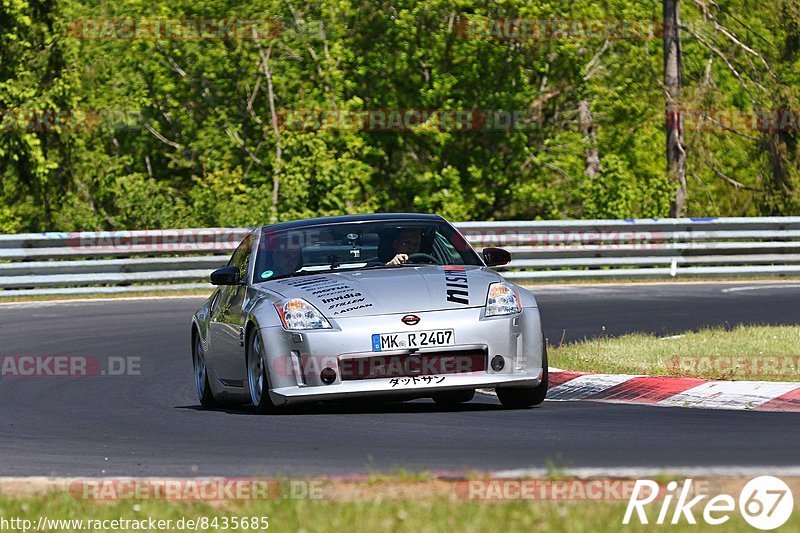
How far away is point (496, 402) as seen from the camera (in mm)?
11023

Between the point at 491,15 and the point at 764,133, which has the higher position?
the point at 491,15

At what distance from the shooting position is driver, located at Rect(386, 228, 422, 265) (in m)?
10.9

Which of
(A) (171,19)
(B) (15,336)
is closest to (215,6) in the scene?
(A) (171,19)

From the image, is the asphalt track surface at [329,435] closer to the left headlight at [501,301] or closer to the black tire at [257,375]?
the black tire at [257,375]

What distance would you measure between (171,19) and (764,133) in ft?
50.1

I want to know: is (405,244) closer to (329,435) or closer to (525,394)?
(525,394)

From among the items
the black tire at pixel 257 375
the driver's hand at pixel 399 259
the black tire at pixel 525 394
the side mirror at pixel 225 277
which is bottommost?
the black tire at pixel 525 394

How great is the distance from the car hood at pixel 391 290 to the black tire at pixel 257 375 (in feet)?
1.21

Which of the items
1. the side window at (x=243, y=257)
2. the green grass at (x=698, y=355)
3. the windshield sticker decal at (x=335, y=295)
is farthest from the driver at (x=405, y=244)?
the green grass at (x=698, y=355)

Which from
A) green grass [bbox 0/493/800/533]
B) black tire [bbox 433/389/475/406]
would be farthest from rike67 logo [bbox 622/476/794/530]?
black tire [bbox 433/389/475/406]

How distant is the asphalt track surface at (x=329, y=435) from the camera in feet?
24.3

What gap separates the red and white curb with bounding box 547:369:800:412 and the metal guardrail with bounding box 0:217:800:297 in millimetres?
12229

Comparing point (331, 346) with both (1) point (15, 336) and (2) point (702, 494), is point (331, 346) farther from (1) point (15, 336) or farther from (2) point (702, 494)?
(1) point (15, 336)

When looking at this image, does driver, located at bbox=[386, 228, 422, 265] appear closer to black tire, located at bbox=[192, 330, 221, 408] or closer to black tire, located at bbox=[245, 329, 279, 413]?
black tire, located at bbox=[245, 329, 279, 413]
